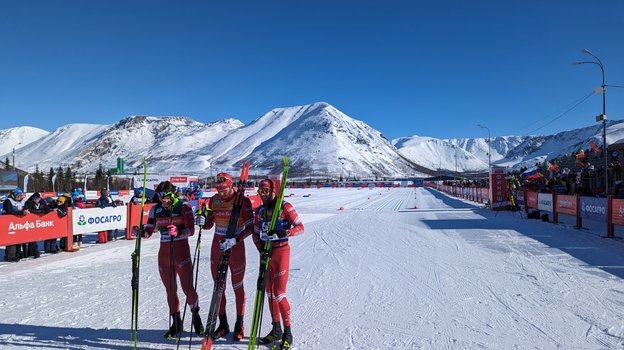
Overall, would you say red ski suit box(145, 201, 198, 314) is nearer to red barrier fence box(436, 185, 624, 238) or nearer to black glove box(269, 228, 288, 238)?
black glove box(269, 228, 288, 238)

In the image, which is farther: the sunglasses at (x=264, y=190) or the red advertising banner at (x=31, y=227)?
the red advertising banner at (x=31, y=227)

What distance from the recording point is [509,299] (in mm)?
6633

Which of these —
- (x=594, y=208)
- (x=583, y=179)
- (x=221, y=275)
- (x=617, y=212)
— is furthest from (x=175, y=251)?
(x=583, y=179)

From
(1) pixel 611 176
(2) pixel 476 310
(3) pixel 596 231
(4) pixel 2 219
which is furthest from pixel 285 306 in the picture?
(1) pixel 611 176

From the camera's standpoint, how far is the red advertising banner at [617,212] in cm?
1238

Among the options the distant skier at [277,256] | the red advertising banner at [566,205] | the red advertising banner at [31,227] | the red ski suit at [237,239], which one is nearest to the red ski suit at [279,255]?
the distant skier at [277,256]

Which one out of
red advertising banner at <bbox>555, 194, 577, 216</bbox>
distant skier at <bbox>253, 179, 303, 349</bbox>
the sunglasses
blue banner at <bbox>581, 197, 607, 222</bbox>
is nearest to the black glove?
distant skier at <bbox>253, 179, 303, 349</bbox>

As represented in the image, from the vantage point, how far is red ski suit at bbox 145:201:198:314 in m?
5.30

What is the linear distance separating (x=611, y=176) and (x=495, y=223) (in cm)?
1390

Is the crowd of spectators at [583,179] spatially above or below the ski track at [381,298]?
above

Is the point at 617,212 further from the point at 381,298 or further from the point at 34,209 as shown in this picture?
the point at 34,209

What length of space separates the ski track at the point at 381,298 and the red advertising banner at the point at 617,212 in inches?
48.1

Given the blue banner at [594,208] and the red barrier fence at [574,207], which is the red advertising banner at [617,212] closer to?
the red barrier fence at [574,207]

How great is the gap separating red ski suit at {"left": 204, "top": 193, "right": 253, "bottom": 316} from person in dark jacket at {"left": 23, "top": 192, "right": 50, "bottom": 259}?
8.56 m
